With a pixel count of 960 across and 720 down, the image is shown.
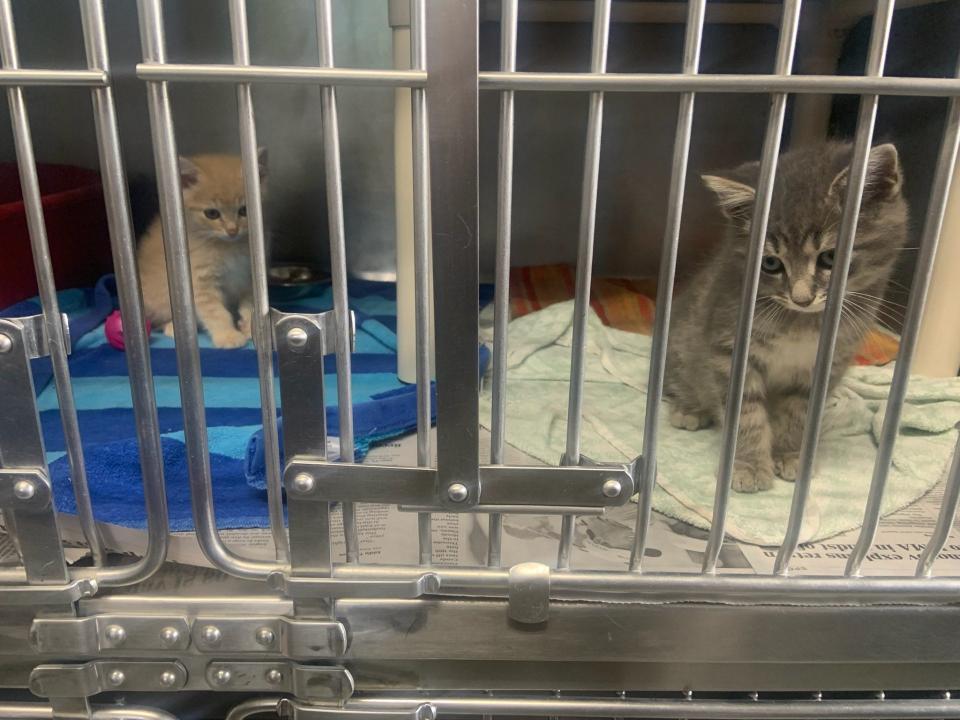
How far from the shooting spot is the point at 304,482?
55 centimetres

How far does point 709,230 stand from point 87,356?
47.8 inches

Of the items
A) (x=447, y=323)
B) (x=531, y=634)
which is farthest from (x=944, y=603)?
(x=447, y=323)

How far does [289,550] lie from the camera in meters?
0.58

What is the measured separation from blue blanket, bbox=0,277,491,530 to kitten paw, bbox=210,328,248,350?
2 centimetres

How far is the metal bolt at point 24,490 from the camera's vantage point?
544 millimetres

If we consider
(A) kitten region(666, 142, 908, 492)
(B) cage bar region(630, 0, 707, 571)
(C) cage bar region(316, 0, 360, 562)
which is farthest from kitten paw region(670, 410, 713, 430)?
(C) cage bar region(316, 0, 360, 562)

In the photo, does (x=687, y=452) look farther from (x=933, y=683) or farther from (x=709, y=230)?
(x=709, y=230)

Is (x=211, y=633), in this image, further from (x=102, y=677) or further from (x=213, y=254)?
(x=213, y=254)

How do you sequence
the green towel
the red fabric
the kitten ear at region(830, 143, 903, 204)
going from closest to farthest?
the kitten ear at region(830, 143, 903, 204), the green towel, the red fabric

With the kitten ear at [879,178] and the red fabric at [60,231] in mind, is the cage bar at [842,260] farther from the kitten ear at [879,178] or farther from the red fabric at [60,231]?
the red fabric at [60,231]

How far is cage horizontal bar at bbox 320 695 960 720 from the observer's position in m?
0.60

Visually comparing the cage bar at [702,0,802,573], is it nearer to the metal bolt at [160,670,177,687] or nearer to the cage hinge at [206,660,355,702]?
the cage hinge at [206,660,355,702]

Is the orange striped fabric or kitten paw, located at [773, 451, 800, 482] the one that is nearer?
kitten paw, located at [773, 451, 800, 482]

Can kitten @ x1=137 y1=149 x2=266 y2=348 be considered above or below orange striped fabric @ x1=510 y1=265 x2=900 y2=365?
above
